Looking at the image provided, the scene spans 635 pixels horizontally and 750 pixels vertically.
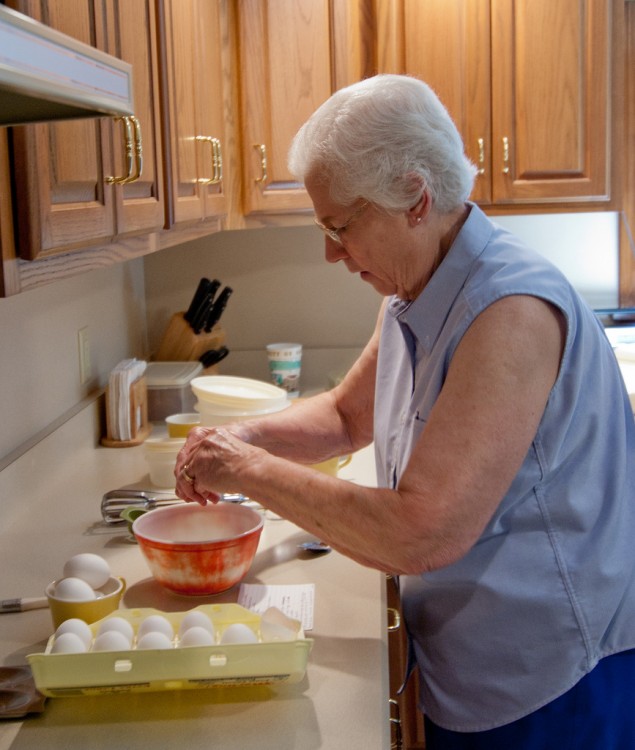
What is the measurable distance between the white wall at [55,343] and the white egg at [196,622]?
78 cm

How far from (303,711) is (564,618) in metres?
0.40

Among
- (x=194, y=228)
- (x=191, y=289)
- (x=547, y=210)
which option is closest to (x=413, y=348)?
(x=194, y=228)

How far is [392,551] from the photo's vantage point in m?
1.19

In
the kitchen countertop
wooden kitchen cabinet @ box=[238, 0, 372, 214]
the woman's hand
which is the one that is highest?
wooden kitchen cabinet @ box=[238, 0, 372, 214]

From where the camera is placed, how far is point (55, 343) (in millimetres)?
2166

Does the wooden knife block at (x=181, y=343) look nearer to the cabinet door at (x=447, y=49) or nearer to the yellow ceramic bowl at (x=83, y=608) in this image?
the cabinet door at (x=447, y=49)

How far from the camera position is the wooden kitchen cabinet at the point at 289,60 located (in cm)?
253

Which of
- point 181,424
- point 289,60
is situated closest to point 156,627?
point 181,424

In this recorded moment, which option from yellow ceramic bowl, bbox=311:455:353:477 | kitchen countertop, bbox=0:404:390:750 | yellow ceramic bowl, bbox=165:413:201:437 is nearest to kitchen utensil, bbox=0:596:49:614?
kitchen countertop, bbox=0:404:390:750

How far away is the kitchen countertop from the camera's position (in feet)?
3.49

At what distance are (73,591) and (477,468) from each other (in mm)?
549

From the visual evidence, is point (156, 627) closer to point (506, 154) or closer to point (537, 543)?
point (537, 543)

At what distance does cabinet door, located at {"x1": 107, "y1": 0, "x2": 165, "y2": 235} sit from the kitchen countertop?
55cm

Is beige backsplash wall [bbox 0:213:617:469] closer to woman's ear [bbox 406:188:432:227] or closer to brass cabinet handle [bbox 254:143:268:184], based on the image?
brass cabinet handle [bbox 254:143:268:184]
